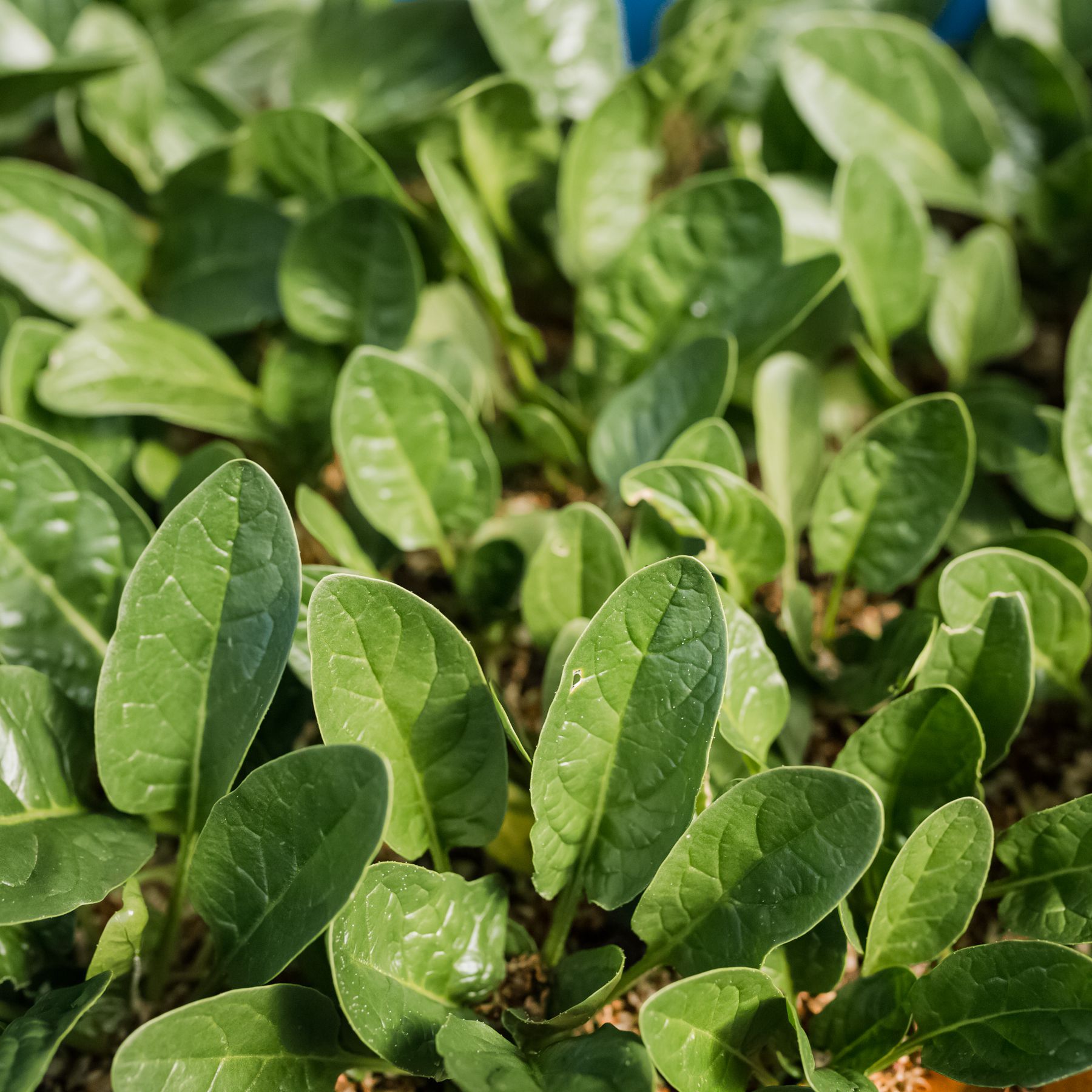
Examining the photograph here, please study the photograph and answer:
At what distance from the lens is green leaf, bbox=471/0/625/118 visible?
0.97m

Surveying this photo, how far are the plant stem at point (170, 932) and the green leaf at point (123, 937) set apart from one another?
46 mm

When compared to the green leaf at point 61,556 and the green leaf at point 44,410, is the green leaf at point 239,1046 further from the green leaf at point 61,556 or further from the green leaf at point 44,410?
the green leaf at point 44,410

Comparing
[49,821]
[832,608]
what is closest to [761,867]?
[832,608]

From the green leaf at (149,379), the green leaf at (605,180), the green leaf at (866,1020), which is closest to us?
the green leaf at (866,1020)

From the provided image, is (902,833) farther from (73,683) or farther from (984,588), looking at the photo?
(73,683)

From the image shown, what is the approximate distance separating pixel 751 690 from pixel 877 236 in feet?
1.47

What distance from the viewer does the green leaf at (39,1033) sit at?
0.51 m

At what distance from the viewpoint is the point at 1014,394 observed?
89 centimetres

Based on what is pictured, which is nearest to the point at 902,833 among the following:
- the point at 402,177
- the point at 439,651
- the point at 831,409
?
the point at 439,651

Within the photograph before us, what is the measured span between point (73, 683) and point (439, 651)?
1.02 ft

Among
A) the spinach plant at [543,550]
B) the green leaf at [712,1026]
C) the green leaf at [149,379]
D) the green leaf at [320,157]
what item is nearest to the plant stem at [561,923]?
the spinach plant at [543,550]

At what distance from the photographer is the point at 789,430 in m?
0.83

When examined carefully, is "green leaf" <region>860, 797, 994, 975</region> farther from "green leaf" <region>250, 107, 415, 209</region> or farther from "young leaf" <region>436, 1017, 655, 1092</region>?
"green leaf" <region>250, 107, 415, 209</region>

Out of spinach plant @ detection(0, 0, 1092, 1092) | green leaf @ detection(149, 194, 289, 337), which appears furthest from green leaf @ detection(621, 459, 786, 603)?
green leaf @ detection(149, 194, 289, 337)
